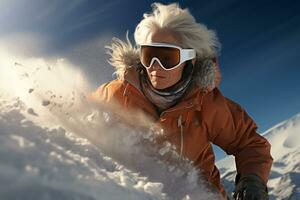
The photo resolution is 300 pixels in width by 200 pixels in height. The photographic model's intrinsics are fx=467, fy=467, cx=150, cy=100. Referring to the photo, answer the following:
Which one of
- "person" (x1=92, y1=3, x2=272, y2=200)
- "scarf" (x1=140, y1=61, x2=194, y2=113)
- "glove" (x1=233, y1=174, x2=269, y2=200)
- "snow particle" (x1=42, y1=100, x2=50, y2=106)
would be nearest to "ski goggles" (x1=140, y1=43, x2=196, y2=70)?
"person" (x1=92, y1=3, x2=272, y2=200)

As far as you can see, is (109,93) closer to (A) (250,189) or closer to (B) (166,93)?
(B) (166,93)

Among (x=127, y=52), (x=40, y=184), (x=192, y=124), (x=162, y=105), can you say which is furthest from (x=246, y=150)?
(x=40, y=184)

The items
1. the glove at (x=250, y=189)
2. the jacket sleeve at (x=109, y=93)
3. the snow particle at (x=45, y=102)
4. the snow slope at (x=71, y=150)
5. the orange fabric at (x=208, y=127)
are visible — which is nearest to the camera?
the snow slope at (x=71, y=150)

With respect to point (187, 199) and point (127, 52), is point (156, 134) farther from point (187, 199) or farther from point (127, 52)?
point (187, 199)

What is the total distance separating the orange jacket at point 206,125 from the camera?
4.62 m

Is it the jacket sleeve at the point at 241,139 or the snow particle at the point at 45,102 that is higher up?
the jacket sleeve at the point at 241,139

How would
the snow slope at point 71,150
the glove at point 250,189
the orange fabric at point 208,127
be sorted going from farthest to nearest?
the orange fabric at point 208,127, the glove at point 250,189, the snow slope at point 71,150

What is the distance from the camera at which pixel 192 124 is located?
185 inches

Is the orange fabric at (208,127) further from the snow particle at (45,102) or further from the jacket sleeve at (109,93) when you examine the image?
the snow particle at (45,102)

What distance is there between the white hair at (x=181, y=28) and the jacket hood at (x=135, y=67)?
4.2 inches

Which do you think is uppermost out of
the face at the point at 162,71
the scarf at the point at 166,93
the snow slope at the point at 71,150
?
the face at the point at 162,71

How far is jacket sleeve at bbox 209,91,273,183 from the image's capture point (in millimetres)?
4659

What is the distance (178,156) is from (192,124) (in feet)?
1.52

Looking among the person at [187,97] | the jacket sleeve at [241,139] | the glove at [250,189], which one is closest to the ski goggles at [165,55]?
the person at [187,97]
